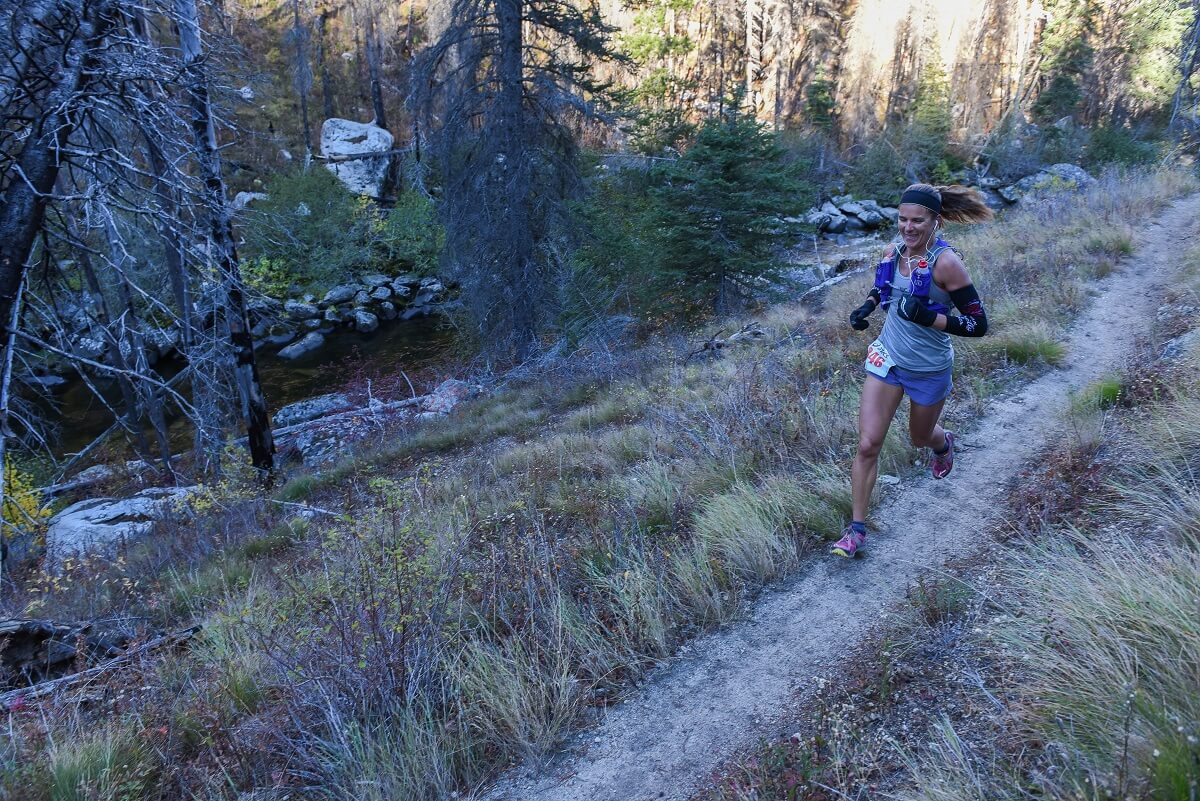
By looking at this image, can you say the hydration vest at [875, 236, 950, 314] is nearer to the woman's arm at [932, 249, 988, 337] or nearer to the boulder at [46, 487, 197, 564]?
the woman's arm at [932, 249, 988, 337]

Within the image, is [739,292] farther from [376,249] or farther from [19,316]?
[376,249]

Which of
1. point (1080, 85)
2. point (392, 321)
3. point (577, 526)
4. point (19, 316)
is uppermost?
point (1080, 85)

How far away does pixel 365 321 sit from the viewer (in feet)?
79.7

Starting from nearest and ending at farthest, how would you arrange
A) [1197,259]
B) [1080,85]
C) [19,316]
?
[19,316] < [1197,259] < [1080,85]

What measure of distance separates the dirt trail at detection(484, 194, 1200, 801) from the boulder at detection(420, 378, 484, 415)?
11.2 metres

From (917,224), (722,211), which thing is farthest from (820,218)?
(917,224)

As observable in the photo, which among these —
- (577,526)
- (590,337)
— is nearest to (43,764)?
(577,526)

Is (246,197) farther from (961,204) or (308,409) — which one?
(961,204)

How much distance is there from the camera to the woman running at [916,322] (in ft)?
10.9

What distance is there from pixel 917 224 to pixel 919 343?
645mm

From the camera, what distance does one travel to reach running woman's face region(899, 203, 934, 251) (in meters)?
3.34

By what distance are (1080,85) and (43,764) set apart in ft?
144

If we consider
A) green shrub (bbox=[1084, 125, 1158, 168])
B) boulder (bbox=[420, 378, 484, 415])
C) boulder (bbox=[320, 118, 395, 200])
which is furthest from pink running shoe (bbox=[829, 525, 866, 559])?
boulder (bbox=[320, 118, 395, 200])

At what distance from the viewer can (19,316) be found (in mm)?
4598
